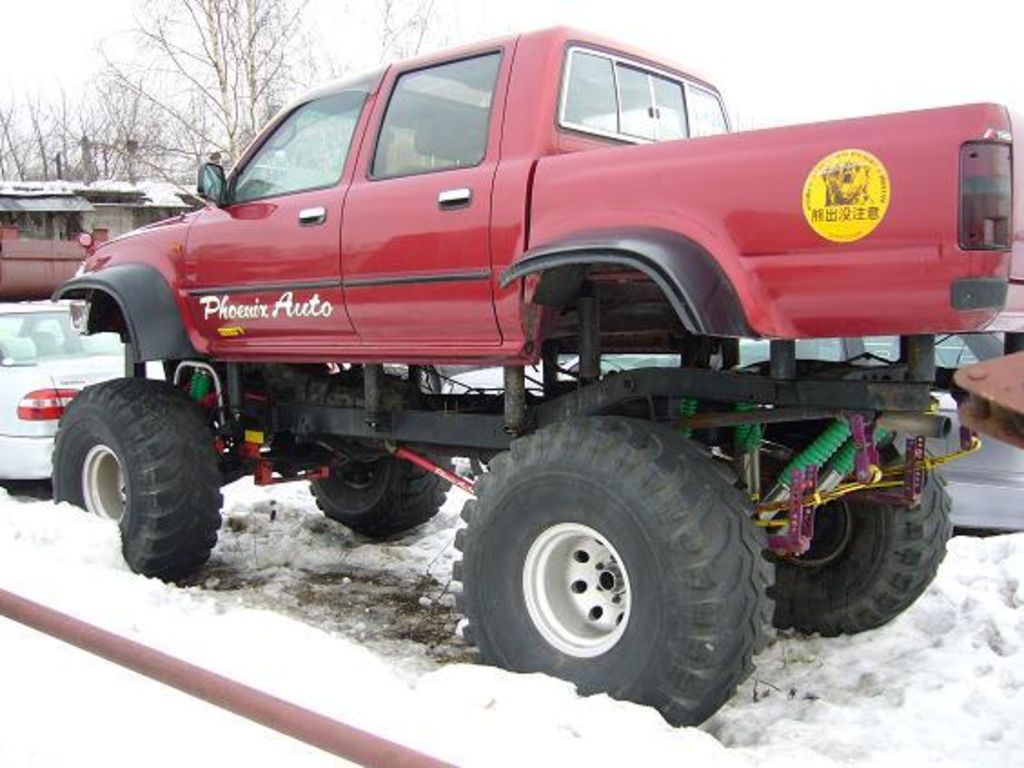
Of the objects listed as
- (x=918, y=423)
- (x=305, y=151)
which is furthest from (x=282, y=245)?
(x=918, y=423)

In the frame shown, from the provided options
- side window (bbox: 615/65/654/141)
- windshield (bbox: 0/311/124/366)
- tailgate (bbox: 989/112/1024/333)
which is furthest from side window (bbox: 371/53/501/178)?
windshield (bbox: 0/311/124/366)

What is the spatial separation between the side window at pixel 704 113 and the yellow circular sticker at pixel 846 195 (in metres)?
1.88

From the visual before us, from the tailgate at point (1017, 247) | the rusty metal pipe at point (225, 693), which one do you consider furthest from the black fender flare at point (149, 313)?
the tailgate at point (1017, 247)

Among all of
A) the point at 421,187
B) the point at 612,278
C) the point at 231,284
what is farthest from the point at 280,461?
the point at 612,278

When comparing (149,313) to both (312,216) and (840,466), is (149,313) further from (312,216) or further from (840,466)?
(840,466)

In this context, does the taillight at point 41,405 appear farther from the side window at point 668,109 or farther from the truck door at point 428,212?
the side window at point 668,109

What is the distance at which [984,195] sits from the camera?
9.14ft

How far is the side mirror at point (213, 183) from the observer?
16.6 feet

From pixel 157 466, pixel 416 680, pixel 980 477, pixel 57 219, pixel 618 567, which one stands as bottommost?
pixel 416 680

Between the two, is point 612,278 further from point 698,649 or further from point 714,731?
point 714,731

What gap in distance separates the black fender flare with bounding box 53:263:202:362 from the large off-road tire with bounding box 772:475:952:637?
3.24 m

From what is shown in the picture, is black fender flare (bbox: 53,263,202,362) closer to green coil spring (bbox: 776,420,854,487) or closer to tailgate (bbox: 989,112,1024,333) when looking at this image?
green coil spring (bbox: 776,420,854,487)

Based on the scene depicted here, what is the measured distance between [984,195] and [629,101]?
1.94 m

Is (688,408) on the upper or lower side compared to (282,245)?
lower
